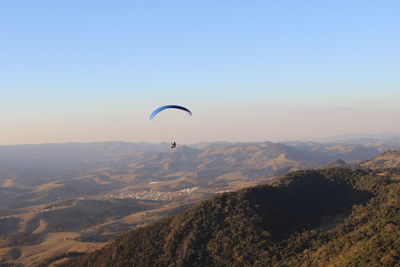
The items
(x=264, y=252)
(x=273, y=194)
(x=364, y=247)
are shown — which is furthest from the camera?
(x=273, y=194)

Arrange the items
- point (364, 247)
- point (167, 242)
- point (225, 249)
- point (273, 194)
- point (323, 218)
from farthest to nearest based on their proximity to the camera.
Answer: point (273, 194) < point (323, 218) < point (167, 242) < point (225, 249) < point (364, 247)

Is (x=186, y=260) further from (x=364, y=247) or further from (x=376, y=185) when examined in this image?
(x=376, y=185)

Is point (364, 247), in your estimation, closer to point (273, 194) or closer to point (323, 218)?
point (323, 218)

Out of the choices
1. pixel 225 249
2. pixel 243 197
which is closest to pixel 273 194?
pixel 243 197

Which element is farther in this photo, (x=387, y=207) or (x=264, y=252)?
(x=387, y=207)

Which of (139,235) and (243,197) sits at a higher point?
(243,197)

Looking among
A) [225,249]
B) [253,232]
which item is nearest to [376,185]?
[253,232]
